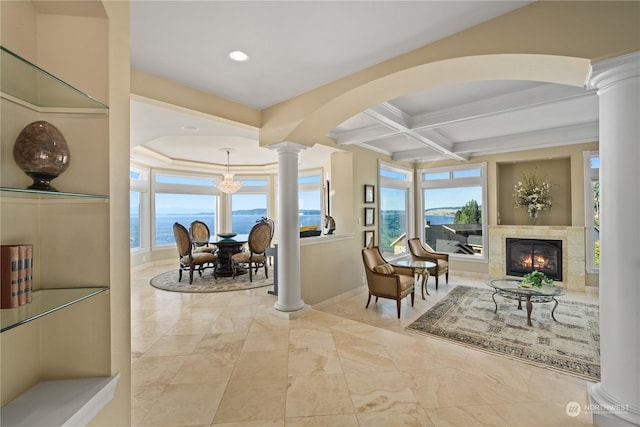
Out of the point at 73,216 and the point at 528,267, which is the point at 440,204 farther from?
the point at 73,216

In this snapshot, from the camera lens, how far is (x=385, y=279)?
13.9 feet

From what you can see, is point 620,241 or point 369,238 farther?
point 369,238

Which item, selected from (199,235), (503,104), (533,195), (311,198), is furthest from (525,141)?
(199,235)

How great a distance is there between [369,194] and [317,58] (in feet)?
11.7

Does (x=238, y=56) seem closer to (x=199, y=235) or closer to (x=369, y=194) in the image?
(x=369, y=194)

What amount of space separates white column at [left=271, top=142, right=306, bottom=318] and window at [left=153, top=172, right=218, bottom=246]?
5.27 m

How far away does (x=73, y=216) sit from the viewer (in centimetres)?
111

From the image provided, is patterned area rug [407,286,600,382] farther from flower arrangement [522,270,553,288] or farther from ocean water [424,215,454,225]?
ocean water [424,215,454,225]

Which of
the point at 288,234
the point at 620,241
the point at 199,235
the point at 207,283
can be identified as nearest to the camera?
the point at 620,241

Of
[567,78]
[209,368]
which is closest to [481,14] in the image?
[567,78]

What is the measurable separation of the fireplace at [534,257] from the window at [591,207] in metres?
0.45

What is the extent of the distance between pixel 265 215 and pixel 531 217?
6.80 m

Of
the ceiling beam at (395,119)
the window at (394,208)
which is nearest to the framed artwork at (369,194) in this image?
the window at (394,208)

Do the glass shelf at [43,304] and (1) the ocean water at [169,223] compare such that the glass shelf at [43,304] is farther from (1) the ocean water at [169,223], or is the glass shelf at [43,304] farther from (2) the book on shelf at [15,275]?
(1) the ocean water at [169,223]
